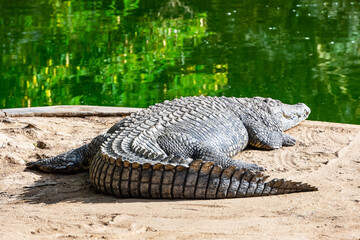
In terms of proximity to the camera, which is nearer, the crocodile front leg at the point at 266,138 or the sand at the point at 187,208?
the sand at the point at 187,208

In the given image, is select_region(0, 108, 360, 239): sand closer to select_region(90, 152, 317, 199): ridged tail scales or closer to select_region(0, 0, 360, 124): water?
select_region(90, 152, 317, 199): ridged tail scales

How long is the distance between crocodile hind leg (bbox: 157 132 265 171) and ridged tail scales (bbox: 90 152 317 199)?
70 centimetres

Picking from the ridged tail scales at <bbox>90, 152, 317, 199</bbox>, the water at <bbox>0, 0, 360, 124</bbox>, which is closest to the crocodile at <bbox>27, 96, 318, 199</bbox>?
the ridged tail scales at <bbox>90, 152, 317, 199</bbox>

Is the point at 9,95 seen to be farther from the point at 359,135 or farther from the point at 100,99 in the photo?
the point at 359,135

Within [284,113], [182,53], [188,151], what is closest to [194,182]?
[188,151]

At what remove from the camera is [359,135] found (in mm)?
5844

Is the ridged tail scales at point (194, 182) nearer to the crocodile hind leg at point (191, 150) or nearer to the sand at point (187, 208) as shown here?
the sand at point (187, 208)

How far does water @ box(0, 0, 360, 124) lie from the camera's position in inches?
326

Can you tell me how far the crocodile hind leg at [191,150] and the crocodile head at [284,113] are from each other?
1.50 meters

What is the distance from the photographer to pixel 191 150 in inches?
188

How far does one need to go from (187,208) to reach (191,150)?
1.07 m

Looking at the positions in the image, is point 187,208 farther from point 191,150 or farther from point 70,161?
point 70,161

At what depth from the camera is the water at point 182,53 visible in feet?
27.2

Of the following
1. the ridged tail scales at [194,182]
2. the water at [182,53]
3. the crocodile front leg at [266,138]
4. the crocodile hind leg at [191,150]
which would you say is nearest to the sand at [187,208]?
the ridged tail scales at [194,182]
